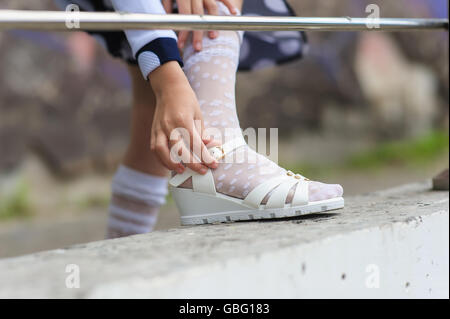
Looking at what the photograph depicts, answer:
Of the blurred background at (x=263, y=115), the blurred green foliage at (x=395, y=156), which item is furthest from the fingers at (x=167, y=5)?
the blurred green foliage at (x=395, y=156)

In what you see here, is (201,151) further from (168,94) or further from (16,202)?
(16,202)

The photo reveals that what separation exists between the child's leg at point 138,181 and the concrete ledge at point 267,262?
0.93 feet

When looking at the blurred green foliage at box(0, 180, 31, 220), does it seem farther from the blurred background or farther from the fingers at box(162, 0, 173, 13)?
the fingers at box(162, 0, 173, 13)

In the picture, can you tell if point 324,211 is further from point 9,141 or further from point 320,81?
point 320,81

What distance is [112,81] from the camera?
2.52 m

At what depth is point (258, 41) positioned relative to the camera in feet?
3.16

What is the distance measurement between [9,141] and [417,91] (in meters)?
2.09

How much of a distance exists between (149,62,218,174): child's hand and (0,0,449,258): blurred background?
108 centimetres

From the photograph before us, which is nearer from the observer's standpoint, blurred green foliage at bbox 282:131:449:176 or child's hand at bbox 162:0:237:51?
child's hand at bbox 162:0:237:51

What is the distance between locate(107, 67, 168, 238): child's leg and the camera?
0.93 m

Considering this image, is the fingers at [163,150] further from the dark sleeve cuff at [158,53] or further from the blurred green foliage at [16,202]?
the blurred green foliage at [16,202]

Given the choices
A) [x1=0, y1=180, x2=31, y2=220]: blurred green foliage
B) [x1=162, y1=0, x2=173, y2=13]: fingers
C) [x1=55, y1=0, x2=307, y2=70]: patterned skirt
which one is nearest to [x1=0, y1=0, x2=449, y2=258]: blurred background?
[x1=0, y1=180, x2=31, y2=220]: blurred green foliage

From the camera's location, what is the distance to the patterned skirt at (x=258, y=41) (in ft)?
2.91

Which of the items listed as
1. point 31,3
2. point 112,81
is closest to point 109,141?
point 112,81
